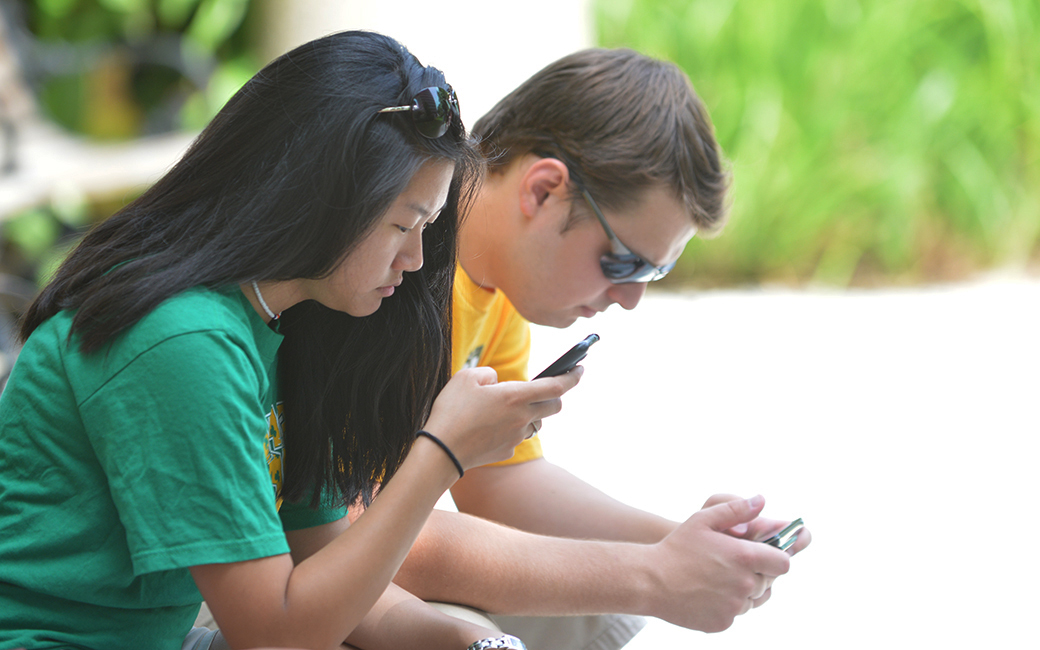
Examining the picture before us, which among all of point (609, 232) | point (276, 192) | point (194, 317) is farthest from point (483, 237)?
point (194, 317)

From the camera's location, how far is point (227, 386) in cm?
121

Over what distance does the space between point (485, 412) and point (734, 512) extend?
0.70m

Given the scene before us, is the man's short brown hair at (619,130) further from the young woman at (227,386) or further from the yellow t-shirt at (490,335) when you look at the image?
the young woman at (227,386)

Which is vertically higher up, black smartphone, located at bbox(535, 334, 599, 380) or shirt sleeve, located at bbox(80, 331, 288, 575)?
black smartphone, located at bbox(535, 334, 599, 380)

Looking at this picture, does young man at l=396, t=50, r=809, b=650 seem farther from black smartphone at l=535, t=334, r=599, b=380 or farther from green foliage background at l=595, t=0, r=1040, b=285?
green foliage background at l=595, t=0, r=1040, b=285

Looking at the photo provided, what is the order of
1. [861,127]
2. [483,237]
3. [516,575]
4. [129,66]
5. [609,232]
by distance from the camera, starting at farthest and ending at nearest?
1. [861,127]
2. [129,66]
3. [483,237]
4. [609,232]
5. [516,575]

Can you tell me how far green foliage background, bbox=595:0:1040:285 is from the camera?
6031 mm

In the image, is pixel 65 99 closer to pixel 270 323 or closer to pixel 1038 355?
pixel 270 323

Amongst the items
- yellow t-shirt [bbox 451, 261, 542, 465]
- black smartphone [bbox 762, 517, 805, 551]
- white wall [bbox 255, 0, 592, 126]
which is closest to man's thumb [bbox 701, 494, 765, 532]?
black smartphone [bbox 762, 517, 805, 551]

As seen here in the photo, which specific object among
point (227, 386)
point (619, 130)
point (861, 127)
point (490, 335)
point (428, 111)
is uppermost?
point (861, 127)

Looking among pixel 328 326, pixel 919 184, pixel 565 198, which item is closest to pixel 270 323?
pixel 328 326

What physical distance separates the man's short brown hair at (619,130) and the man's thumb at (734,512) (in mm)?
636

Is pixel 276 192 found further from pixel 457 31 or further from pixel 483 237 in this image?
pixel 457 31

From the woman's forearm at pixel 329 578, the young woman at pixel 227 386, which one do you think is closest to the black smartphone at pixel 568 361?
the young woman at pixel 227 386
